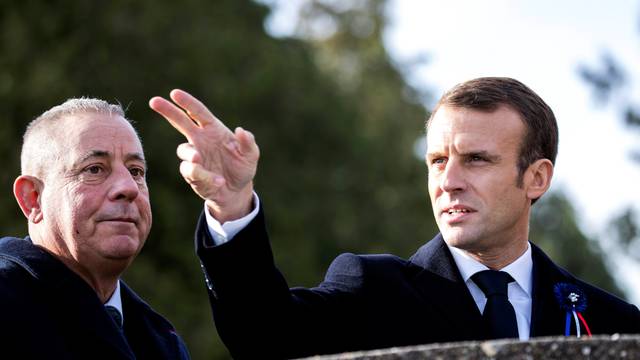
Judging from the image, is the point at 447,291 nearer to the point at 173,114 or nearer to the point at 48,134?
the point at 173,114

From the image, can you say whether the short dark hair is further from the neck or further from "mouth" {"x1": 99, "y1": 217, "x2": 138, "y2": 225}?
"mouth" {"x1": 99, "y1": 217, "x2": 138, "y2": 225}

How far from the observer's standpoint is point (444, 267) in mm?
5762

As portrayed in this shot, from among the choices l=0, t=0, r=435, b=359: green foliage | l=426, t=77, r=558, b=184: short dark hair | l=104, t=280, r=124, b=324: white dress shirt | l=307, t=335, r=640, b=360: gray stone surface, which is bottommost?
l=307, t=335, r=640, b=360: gray stone surface

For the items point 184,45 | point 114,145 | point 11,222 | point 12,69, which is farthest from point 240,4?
point 114,145

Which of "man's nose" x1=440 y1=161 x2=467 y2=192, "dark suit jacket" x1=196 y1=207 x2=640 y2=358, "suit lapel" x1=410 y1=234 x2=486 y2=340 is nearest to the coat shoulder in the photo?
"dark suit jacket" x1=196 y1=207 x2=640 y2=358

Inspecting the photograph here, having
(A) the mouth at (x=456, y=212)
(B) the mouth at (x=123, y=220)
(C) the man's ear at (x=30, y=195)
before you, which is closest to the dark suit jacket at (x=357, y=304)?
(A) the mouth at (x=456, y=212)

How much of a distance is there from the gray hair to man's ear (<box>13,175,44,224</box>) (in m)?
0.05

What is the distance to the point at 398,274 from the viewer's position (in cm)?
569

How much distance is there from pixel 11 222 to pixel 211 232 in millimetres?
14438

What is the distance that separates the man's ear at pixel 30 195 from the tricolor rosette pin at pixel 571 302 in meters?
2.36

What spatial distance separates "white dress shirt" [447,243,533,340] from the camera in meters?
5.72

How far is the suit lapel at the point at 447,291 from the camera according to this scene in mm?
5500

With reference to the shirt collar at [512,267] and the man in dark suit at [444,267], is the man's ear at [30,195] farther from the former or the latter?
the shirt collar at [512,267]

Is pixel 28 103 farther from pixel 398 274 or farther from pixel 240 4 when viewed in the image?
pixel 398 274
